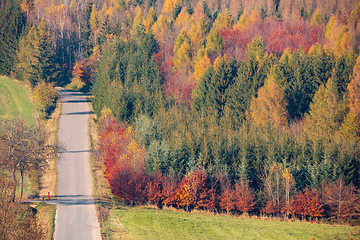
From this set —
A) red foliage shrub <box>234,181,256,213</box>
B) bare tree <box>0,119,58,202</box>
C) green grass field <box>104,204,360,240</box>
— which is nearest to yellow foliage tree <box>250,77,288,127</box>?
red foliage shrub <box>234,181,256,213</box>

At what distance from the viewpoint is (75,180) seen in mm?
50062

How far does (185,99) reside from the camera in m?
80.0

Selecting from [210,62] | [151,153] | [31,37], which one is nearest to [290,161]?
[151,153]

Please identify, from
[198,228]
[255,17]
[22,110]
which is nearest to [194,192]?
[198,228]

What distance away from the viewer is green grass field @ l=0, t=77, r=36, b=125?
75.5 m

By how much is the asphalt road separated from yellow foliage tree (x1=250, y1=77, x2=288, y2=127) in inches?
1051

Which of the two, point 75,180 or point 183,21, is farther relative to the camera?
point 183,21

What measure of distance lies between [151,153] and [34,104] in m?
42.3

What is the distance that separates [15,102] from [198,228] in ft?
192

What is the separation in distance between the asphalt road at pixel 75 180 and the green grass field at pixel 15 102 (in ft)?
19.2

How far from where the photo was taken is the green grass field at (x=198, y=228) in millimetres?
33031

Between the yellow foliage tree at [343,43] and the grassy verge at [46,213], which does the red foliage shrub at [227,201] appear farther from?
the yellow foliage tree at [343,43]

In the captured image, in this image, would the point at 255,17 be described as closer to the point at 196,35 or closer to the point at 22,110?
the point at 196,35

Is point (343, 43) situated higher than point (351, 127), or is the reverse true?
point (343, 43)
